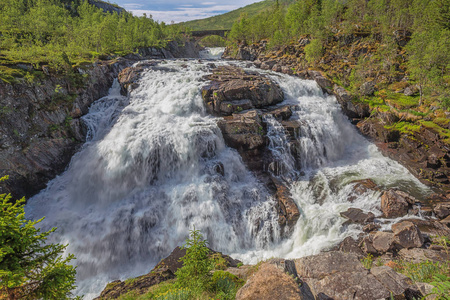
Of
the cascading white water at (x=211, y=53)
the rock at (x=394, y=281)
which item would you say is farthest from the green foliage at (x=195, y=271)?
the cascading white water at (x=211, y=53)

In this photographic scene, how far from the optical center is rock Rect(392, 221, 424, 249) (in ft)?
43.9

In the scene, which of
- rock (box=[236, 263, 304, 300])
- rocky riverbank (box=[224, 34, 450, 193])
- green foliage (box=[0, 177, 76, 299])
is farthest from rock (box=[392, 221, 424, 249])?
green foliage (box=[0, 177, 76, 299])

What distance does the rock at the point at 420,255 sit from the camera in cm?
1181

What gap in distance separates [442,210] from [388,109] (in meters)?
19.0

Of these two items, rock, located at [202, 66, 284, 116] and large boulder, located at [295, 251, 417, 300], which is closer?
large boulder, located at [295, 251, 417, 300]

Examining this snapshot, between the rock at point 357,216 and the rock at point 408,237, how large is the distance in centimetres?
262

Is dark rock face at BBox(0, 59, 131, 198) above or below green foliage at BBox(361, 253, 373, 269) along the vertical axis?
above

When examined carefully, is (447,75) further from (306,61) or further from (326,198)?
(326,198)

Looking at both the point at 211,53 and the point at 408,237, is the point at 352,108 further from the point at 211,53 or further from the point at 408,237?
the point at 211,53

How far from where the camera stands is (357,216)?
17.1 metres

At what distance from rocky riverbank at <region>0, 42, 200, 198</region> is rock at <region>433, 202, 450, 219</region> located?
3381 cm

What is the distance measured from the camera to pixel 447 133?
2444 centimetres

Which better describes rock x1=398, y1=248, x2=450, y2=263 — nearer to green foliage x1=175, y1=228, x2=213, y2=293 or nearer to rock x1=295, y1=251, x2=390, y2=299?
rock x1=295, y1=251, x2=390, y2=299

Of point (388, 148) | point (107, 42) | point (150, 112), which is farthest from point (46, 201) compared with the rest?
point (107, 42)
